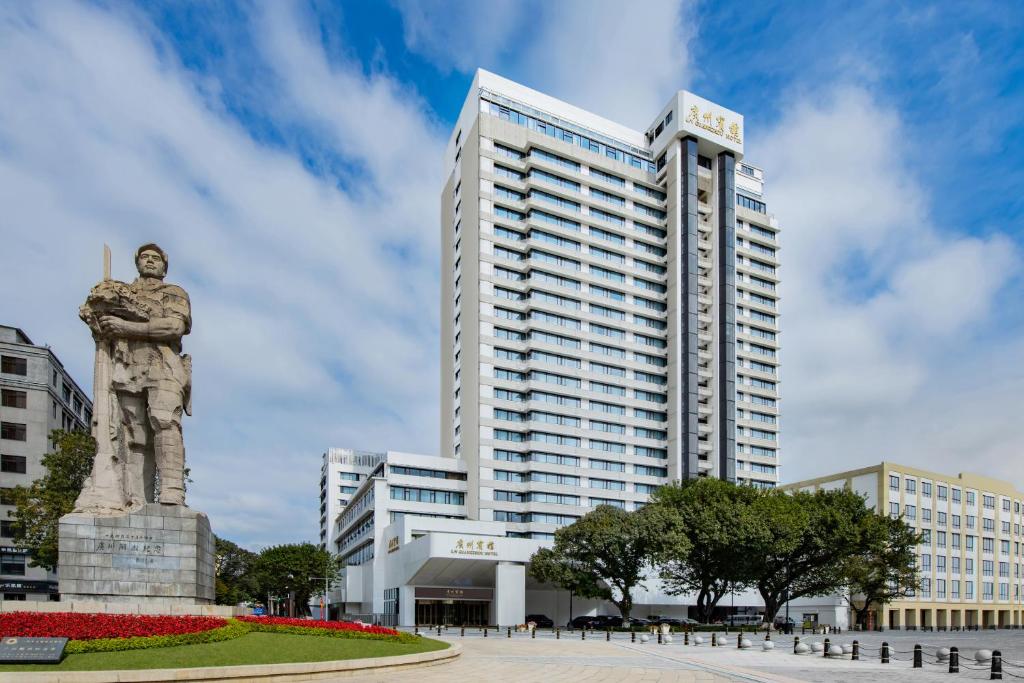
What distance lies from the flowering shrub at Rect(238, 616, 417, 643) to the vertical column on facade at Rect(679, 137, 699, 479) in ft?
250

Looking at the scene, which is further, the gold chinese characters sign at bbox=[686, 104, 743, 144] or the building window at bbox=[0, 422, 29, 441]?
the gold chinese characters sign at bbox=[686, 104, 743, 144]

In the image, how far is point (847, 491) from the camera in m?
66.9

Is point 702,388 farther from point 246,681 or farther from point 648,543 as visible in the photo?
point 246,681

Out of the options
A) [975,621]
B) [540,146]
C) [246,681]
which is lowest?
[975,621]

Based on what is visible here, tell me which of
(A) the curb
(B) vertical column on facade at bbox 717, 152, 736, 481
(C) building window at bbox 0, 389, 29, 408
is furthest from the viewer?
(B) vertical column on facade at bbox 717, 152, 736, 481

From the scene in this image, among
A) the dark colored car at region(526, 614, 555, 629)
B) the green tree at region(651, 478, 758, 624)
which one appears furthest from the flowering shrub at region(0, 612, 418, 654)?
the dark colored car at region(526, 614, 555, 629)

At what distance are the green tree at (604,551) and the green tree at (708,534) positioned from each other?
3.89 feet

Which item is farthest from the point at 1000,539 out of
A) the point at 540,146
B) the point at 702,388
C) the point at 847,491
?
the point at 540,146

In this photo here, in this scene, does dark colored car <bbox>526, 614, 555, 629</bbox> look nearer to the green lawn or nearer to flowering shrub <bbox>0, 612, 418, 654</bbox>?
the green lawn

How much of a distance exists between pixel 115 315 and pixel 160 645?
387 inches

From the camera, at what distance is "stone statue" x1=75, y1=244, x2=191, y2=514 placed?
2305cm

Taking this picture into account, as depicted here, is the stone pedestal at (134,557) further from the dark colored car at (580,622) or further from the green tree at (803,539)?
the dark colored car at (580,622)

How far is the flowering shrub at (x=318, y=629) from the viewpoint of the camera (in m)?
22.7

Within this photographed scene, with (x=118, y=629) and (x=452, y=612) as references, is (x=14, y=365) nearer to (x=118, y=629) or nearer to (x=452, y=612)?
(x=452, y=612)
